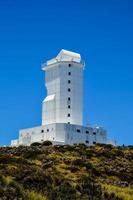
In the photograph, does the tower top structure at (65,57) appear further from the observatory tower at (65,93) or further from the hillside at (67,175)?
the hillside at (67,175)

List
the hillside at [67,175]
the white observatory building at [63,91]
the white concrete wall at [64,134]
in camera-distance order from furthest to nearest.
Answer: the white observatory building at [63,91]
the white concrete wall at [64,134]
the hillside at [67,175]

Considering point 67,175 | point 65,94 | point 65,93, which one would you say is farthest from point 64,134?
point 67,175

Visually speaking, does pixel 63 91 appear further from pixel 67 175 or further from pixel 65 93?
pixel 67 175

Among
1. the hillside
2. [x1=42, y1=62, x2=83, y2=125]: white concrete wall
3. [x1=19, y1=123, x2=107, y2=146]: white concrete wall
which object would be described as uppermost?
[x1=42, y1=62, x2=83, y2=125]: white concrete wall

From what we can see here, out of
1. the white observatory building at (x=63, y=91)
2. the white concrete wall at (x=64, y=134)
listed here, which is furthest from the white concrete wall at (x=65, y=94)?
the white concrete wall at (x=64, y=134)

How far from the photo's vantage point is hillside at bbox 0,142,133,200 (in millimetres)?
16861

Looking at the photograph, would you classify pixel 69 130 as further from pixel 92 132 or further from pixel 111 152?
pixel 111 152

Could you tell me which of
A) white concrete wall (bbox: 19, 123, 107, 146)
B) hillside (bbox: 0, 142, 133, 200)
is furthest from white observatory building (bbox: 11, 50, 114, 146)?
hillside (bbox: 0, 142, 133, 200)

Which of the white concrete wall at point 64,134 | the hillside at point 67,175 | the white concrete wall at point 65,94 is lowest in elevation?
the hillside at point 67,175

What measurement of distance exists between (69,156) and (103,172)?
7.81 metres

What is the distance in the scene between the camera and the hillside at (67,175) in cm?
1686

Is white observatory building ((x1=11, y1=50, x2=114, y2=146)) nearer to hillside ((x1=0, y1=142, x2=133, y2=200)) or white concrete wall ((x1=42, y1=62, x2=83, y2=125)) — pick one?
white concrete wall ((x1=42, y1=62, x2=83, y2=125))

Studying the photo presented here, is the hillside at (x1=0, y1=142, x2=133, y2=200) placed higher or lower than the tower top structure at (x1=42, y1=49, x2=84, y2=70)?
lower

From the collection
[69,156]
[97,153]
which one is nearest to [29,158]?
A: [69,156]
